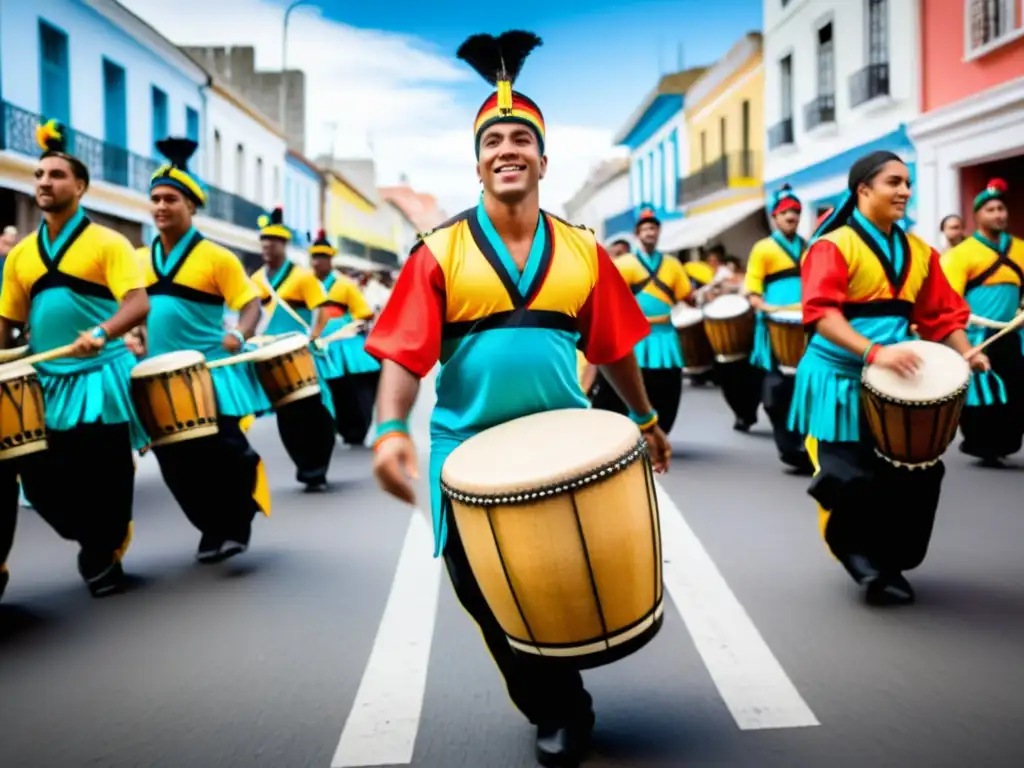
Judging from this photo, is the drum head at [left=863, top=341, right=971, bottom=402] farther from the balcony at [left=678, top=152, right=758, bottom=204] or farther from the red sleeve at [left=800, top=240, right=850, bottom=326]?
the balcony at [left=678, top=152, right=758, bottom=204]

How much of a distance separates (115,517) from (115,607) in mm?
500

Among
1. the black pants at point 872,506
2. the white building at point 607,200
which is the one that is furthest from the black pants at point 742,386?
the white building at point 607,200

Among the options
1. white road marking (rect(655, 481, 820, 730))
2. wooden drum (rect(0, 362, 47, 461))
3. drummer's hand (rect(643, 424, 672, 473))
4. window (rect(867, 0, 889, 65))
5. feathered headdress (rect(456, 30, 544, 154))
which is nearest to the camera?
feathered headdress (rect(456, 30, 544, 154))

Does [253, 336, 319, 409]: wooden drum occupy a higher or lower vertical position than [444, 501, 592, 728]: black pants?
higher

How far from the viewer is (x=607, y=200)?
6375 cm

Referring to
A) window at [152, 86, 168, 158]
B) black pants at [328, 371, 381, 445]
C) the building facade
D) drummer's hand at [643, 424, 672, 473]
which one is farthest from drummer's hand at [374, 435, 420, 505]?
window at [152, 86, 168, 158]

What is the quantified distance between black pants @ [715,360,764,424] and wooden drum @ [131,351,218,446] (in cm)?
602

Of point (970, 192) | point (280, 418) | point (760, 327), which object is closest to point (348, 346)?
point (280, 418)

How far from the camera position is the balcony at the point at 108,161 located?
66.0 ft

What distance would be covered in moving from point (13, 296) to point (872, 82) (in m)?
16.9

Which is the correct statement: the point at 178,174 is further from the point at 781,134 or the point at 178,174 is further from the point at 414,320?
the point at 781,134

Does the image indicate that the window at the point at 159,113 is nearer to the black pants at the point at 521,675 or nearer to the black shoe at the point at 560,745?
the black pants at the point at 521,675

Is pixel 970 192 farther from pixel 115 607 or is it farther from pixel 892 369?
pixel 115 607

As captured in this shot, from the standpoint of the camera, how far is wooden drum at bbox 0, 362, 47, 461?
474cm
